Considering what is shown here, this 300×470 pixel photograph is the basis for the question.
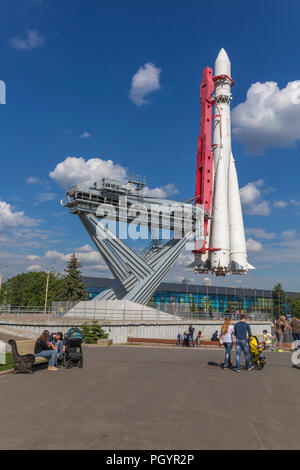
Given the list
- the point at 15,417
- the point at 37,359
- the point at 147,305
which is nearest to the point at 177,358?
the point at 37,359

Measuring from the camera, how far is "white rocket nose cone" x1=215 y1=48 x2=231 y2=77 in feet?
153

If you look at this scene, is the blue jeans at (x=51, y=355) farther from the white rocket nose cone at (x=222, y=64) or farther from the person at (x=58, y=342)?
the white rocket nose cone at (x=222, y=64)

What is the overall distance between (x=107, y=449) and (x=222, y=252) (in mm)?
39296

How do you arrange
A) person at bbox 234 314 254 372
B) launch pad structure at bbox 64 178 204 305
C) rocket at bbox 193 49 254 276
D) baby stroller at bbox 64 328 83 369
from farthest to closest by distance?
rocket at bbox 193 49 254 276
launch pad structure at bbox 64 178 204 305
baby stroller at bbox 64 328 83 369
person at bbox 234 314 254 372

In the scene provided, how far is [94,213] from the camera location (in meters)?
33.8

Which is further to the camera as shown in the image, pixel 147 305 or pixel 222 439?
pixel 147 305

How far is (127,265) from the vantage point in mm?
35188

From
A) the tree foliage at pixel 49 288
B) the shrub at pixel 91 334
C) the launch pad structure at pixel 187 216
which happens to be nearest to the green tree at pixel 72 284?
the tree foliage at pixel 49 288

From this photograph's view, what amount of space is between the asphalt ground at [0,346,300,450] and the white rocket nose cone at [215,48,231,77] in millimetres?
43860

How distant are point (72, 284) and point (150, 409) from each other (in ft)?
149

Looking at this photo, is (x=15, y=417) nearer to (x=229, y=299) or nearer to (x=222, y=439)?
(x=222, y=439)

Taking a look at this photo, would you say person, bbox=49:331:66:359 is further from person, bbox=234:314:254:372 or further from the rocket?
the rocket

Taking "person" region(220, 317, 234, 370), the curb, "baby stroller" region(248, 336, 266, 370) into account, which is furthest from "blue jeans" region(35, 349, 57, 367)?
"baby stroller" region(248, 336, 266, 370)

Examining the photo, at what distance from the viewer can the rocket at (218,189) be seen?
43375mm
